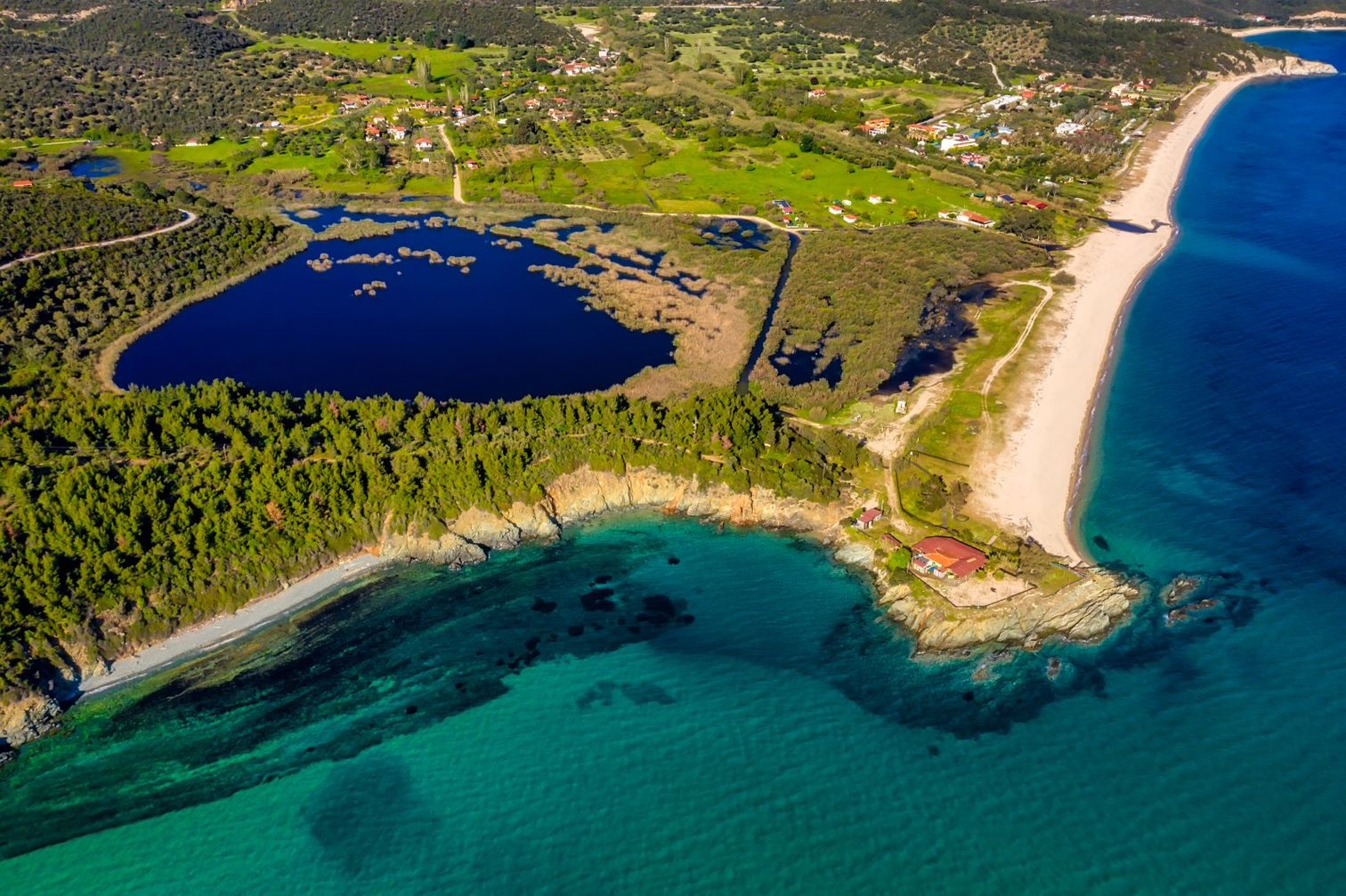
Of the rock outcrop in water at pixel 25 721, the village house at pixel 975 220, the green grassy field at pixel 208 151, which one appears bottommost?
the rock outcrop in water at pixel 25 721

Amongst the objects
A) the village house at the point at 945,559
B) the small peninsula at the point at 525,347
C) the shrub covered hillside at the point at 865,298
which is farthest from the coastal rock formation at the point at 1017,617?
the shrub covered hillside at the point at 865,298

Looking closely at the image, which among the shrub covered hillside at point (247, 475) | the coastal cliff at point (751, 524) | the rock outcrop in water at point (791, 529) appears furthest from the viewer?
the rock outcrop in water at point (791, 529)

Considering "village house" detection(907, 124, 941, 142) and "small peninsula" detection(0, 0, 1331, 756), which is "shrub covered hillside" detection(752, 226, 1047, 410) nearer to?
"small peninsula" detection(0, 0, 1331, 756)

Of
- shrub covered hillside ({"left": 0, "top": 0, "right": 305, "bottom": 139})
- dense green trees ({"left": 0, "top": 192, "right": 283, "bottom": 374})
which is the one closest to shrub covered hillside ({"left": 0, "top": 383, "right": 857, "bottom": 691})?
dense green trees ({"left": 0, "top": 192, "right": 283, "bottom": 374})

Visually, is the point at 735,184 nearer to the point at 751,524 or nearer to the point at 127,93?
the point at 751,524

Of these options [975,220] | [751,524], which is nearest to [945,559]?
[751,524]

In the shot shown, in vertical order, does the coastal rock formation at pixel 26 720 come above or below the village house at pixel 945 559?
below

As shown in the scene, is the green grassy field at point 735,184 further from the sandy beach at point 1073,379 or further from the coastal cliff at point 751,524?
the coastal cliff at point 751,524
